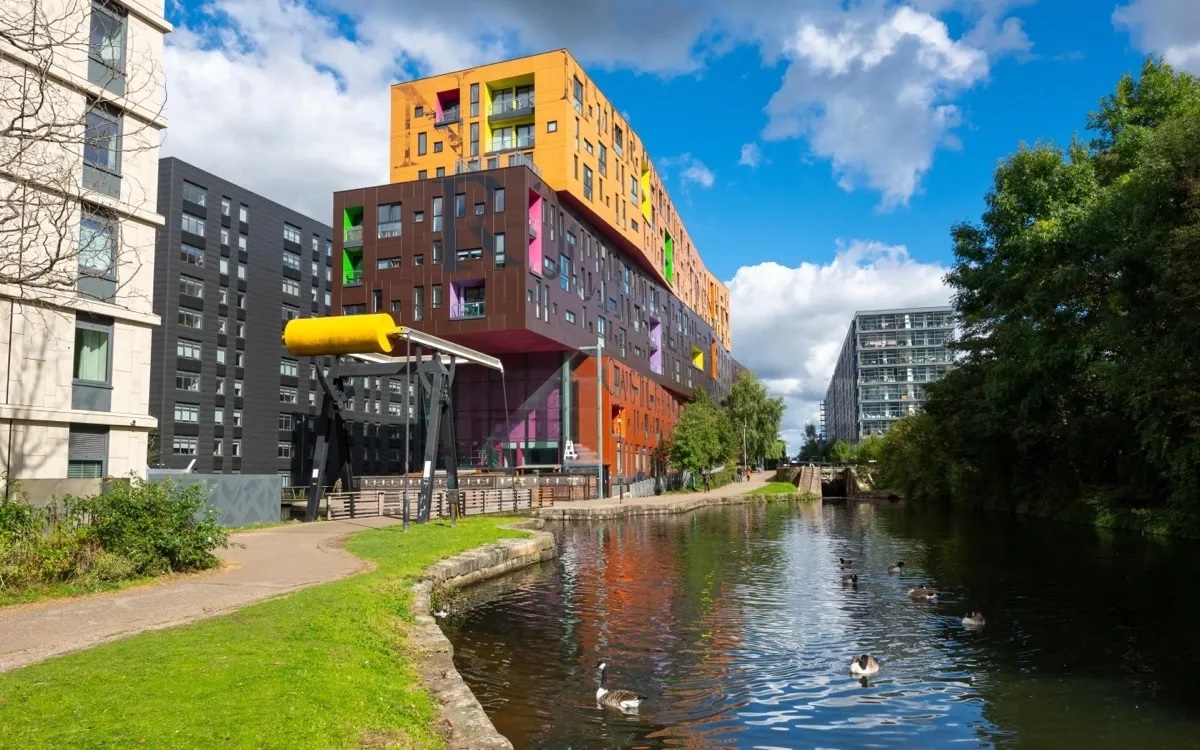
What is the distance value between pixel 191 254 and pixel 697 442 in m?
49.7

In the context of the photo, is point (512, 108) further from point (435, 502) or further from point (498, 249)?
point (435, 502)

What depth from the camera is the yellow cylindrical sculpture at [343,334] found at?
32312 millimetres

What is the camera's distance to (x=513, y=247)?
5534 cm

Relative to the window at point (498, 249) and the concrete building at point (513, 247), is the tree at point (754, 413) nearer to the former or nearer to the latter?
the concrete building at point (513, 247)

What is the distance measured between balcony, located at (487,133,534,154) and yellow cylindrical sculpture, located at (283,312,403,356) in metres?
32.5

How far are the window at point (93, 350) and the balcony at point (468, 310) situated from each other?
1336 inches

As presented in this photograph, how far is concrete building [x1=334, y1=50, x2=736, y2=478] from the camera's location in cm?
5628

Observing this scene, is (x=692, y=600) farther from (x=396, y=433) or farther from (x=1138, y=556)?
(x=396, y=433)

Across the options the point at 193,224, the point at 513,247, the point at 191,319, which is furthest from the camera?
the point at 193,224

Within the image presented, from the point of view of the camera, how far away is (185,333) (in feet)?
246

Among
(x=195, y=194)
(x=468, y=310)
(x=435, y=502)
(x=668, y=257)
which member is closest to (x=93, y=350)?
(x=435, y=502)

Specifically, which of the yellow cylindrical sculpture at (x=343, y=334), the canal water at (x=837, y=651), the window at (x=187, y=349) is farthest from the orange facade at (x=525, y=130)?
the canal water at (x=837, y=651)

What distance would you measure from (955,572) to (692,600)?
9293 mm

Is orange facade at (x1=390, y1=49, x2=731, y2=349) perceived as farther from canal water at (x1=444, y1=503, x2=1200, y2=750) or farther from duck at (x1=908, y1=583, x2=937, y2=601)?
duck at (x1=908, y1=583, x2=937, y2=601)
